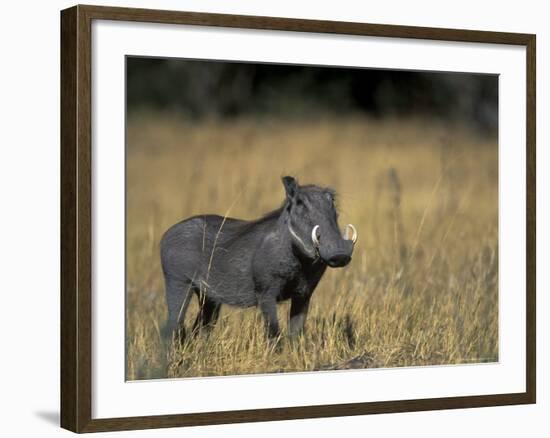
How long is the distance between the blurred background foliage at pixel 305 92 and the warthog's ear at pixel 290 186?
0.83m

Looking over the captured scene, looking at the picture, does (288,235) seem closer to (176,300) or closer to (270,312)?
(270,312)

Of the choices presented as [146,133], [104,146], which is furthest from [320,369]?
[146,133]

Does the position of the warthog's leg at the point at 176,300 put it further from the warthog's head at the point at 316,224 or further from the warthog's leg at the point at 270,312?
the warthog's head at the point at 316,224

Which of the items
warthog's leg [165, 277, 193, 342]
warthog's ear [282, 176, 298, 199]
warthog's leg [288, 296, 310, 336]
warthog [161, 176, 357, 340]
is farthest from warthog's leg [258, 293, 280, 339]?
warthog's ear [282, 176, 298, 199]

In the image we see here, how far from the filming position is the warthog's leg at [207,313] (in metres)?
10.4

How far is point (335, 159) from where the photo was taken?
47.1 ft

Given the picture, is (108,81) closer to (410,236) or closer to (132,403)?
(132,403)

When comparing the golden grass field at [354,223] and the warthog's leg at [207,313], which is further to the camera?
the warthog's leg at [207,313]

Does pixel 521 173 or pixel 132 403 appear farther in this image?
pixel 521 173

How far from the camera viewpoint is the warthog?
1038 centimetres

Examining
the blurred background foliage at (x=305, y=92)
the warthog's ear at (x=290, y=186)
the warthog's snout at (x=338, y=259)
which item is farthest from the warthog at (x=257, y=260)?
the blurred background foliage at (x=305, y=92)

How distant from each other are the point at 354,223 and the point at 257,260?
260 centimetres

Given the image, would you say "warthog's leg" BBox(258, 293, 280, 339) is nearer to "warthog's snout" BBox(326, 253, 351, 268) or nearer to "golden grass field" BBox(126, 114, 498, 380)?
"golden grass field" BBox(126, 114, 498, 380)

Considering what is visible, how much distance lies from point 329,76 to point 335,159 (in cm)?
137
